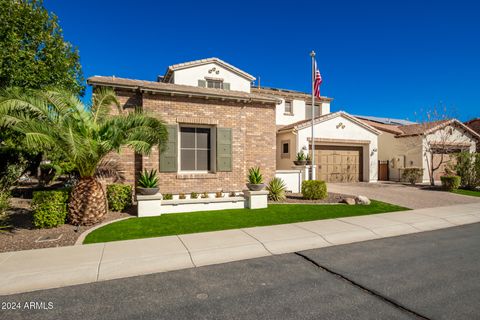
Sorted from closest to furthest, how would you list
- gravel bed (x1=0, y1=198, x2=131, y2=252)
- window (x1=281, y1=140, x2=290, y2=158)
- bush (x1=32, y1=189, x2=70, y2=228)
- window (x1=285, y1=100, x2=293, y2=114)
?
gravel bed (x1=0, y1=198, x2=131, y2=252) < bush (x1=32, y1=189, x2=70, y2=228) < window (x1=281, y1=140, x2=290, y2=158) < window (x1=285, y1=100, x2=293, y2=114)

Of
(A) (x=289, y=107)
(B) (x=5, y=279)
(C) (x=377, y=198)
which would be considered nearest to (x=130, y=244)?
(B) (x=5, y=279)

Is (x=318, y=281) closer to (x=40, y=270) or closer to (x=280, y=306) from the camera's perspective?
(x=280, y=306)

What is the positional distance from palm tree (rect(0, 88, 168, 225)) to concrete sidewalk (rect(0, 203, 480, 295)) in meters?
2.18

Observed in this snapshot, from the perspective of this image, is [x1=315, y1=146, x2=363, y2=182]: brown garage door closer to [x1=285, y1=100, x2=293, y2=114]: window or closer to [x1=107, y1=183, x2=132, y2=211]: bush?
[x1=285, y1=100, x2=293, y2=114]: window

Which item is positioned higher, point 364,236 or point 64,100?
point 64,100

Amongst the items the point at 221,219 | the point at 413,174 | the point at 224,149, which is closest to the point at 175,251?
the point at 221,219

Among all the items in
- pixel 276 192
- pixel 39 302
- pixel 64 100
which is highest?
pixel 64 100

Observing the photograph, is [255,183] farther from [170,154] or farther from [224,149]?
[170,154]

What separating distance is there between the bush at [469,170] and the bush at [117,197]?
2065 centimetres

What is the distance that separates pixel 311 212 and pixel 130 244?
20.0ft

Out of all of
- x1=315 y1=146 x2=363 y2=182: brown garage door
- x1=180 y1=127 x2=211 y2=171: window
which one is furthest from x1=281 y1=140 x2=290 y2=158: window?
x1=180 y1=127 x2=211 y2=171: window

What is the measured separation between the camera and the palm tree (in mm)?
6438

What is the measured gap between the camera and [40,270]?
4.38 m

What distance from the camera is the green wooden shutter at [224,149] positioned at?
11000 mm
